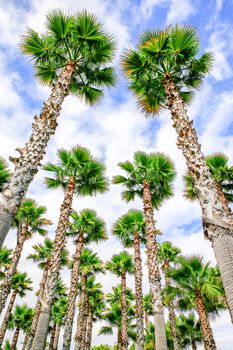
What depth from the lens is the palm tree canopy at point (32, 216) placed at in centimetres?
2202

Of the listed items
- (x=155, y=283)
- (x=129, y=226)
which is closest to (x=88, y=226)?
(x=129, y=226)

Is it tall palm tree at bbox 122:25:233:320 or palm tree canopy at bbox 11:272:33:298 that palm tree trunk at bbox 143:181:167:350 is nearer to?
tall palm tree at bbox 122:25:233:320

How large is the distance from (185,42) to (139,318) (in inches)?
624

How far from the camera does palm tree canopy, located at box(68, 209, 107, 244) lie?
69.4 ft

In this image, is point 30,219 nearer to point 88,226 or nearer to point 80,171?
point 88,226

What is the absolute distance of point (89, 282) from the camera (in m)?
29.0

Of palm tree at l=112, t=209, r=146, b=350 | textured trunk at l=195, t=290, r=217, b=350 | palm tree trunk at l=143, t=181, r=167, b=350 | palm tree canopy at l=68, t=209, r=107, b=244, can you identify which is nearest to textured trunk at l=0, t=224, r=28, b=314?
palm tree canopy at l=68, t=209, r=107, b=244

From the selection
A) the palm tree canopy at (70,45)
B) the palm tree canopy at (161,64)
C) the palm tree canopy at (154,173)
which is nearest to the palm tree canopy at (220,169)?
the palm tree canopy at (154,173)

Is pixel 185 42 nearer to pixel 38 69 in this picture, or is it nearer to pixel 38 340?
pixel 38 69

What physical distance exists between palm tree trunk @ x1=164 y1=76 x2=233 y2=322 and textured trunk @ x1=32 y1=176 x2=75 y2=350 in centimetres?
735

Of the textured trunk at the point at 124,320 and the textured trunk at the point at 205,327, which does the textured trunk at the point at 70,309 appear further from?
the textured trunk at the point at 205,327

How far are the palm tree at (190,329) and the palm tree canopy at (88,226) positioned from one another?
11653 mm

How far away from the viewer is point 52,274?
11.1m

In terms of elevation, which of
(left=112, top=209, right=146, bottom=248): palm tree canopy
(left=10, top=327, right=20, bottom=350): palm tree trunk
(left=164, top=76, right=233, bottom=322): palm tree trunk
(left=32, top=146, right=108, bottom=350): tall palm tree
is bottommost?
(left=164, top=76, right=233, bottom=322): palm tree trunk
